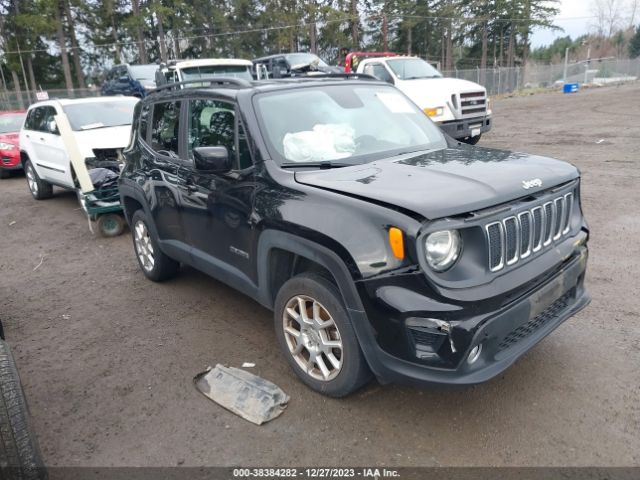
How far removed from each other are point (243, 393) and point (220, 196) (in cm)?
138

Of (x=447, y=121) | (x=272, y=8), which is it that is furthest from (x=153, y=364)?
(x=272, y=8)

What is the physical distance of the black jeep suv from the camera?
2.47 meters

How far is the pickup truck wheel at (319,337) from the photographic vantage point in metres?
2.81

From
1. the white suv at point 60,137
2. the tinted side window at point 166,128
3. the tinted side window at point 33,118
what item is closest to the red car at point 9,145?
the tinted side window at point 33,118

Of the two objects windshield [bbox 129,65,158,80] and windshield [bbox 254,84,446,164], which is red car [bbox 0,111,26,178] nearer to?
windshield [bbox 129,65,158,80]

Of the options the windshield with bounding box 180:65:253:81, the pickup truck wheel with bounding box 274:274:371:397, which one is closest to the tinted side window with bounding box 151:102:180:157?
the pickup truck wheel with bounding box 274:274:371:397

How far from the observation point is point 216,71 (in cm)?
1455

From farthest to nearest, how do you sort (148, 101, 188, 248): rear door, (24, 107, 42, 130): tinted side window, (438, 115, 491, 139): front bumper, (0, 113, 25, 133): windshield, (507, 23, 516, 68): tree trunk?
(507, 23, 516, 68): tree trunk < (0, 113, 25, 133): windshield < (438, 115, 491, 139): front bumper < (24, 107, 42, 130): tinted side window < (148, 101, 188, 248): rear door

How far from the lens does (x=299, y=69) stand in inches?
637

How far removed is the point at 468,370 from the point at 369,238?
813 mm

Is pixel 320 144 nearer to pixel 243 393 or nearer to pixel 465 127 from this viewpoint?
pixel 243 393

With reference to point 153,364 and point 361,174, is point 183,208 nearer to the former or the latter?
point 153,364

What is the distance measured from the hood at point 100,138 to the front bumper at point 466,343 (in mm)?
6870

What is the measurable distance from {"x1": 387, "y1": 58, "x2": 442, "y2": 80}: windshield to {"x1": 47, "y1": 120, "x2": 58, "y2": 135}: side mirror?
764 cm
